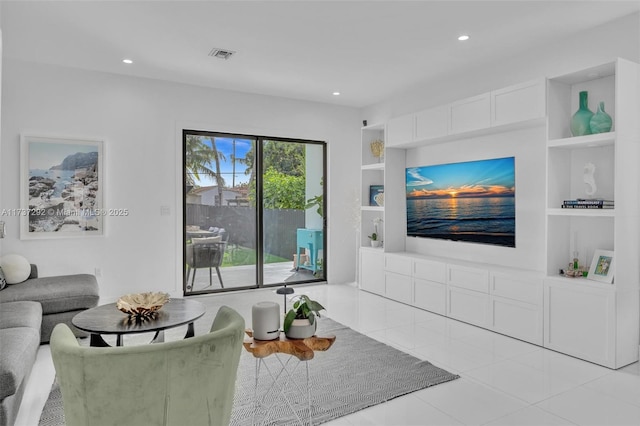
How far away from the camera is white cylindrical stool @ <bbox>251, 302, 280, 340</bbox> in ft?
6.81

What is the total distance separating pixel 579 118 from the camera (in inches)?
137

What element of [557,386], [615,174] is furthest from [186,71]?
[557,386]

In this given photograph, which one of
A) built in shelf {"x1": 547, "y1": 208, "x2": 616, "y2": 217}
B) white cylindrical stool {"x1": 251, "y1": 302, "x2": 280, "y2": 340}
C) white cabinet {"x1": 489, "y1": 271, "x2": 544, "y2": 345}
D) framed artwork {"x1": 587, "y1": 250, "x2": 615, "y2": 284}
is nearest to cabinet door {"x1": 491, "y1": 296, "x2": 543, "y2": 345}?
white cabinet {"x1": 489, "y1": 271, "x2": 544, "y2": 345}

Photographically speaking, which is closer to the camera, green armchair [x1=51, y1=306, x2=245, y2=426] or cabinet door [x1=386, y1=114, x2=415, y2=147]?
green armchair [x1=51, y1=306, x2=245, y2=426]

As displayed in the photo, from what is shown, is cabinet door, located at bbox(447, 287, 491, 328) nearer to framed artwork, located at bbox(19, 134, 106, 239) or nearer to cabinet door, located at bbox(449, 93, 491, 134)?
cabinet door, located at bbox(449, 93, 491, 134)

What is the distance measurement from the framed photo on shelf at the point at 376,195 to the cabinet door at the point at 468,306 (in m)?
1.78

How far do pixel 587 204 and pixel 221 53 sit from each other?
367cm

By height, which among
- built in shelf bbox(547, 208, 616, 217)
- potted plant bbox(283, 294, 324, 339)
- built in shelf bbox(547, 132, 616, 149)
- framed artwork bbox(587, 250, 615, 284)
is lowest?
potted plant bbox(283, 294, 324, 339)

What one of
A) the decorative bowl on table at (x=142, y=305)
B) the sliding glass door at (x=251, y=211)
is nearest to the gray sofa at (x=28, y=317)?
the decorative bowl on table at (x=142, y=305)

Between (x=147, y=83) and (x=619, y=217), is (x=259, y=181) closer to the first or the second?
(x=147, y=83)

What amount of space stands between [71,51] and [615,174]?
5082 mm

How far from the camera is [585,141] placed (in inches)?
130

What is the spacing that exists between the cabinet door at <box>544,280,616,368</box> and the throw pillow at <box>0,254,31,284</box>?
4.80 meters

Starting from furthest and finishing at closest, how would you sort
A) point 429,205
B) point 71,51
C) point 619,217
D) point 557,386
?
point 429,205, point 71,51, point 619,217, point 557,386
